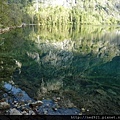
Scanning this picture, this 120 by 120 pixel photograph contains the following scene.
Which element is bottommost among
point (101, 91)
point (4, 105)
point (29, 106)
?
point (101, 91)

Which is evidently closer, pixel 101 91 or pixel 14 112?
pixel 14 112

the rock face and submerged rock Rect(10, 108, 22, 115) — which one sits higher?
submerged rock Rect(10, 108, 22, 115)

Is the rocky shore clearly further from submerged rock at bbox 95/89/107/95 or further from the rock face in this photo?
submerged rock at bbox 95/89/107/95

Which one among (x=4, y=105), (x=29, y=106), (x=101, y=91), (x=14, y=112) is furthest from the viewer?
(x=101, y=91)

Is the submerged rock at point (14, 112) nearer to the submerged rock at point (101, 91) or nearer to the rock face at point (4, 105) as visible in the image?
the rock face at point (4, 105)

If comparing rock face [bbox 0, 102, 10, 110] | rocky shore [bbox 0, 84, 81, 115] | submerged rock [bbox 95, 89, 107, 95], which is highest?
rock face [bbox 0, 102, 10, 110]

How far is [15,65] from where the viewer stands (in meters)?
27.9

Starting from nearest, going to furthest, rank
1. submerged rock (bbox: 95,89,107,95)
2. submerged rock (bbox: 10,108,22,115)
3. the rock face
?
submerged rock (bbox: 10,108,22,115)
the rock face
submerged rock (bbox: 95,89,107,95)

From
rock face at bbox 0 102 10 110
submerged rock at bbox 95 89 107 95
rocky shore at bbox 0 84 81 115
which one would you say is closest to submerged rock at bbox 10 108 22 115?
rocky shore at bbox 0 84 81 115

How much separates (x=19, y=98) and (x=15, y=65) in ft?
37.2

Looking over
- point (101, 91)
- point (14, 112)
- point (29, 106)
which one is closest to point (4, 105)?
point (14, 112)

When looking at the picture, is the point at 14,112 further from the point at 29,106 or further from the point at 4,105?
the point at 29,106

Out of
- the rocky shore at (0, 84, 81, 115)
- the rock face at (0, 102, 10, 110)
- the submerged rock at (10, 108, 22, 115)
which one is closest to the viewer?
the submerged rock at (10, 108, 22, 115)

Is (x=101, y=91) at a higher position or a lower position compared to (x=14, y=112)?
lower
